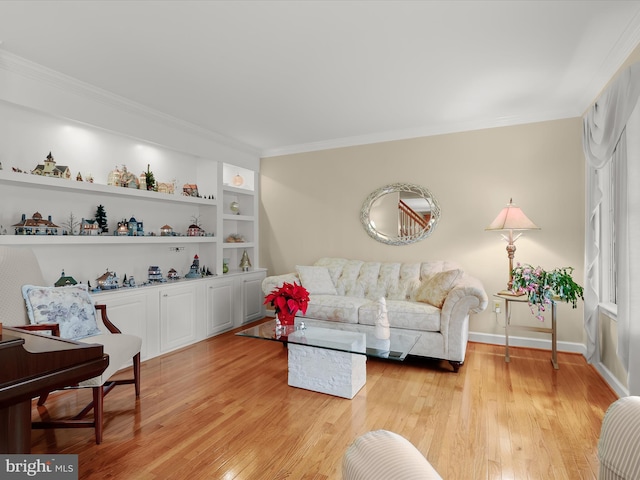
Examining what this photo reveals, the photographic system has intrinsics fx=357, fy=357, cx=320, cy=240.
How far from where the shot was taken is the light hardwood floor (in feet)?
6.41

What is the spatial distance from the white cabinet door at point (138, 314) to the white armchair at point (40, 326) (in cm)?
64

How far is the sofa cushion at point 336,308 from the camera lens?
383cm

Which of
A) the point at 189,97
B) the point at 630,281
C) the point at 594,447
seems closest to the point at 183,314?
the point at 189,97

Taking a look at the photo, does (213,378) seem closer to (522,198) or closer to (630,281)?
(630,281)

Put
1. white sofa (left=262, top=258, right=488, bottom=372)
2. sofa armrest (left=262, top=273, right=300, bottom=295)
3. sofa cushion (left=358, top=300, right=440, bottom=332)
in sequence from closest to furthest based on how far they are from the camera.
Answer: white sofa (left=262, top=258, right=488, bottom=372) → sofa cushion (left=358, top=300, right=440, bottom=332) → sofa armrest (left=262, top=273, right=300, bottom=295)

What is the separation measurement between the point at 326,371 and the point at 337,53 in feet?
8.20

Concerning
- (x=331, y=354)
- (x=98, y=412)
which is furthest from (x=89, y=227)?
(x=331, y=354)

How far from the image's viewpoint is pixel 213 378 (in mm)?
3182

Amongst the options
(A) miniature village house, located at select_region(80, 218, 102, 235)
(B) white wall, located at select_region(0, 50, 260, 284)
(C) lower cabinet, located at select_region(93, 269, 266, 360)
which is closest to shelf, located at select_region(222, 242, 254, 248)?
(B) white wall, located at select_region(0, 50, 260, 284)

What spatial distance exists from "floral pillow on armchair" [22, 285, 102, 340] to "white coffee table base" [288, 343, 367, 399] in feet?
5.21

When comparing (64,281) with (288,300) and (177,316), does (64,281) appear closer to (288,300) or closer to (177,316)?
(177,316)

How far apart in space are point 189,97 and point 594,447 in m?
4.18

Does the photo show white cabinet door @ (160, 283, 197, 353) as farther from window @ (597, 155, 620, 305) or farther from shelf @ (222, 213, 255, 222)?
window @ (597, 155, 620, 305)

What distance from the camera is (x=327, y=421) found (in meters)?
2.44
